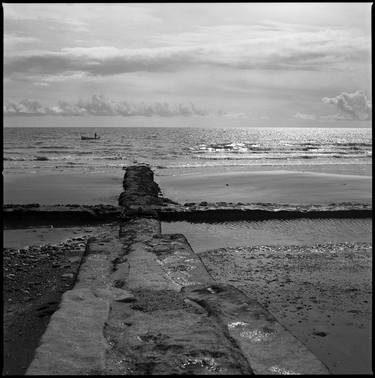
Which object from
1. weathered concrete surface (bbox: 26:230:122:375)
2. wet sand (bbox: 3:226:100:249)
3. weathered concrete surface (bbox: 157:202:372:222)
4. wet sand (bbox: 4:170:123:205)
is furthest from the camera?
wet sand (bbox: 4:170:123:205)

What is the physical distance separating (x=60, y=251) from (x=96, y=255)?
156 centimetres

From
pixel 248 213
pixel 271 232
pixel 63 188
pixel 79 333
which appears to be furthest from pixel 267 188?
pixel 79 333

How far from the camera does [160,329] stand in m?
4.61

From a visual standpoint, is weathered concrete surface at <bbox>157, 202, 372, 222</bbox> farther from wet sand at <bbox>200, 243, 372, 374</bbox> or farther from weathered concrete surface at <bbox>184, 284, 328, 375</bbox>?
weathered concrete surface at <bbox>184, 284, 328, 375</bbox>

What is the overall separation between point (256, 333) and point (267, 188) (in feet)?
49.7

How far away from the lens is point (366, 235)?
1072cm

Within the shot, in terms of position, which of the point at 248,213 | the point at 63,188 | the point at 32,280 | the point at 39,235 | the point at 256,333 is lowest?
the point at 32,280

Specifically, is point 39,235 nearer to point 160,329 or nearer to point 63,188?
point 160,329

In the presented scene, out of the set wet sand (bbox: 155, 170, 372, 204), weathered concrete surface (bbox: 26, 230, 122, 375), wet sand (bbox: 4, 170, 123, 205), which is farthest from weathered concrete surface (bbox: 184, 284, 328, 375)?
wet sand (bbox: 155, 170, 372, 204)

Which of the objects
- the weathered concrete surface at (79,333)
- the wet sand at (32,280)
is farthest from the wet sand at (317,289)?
the wet sand at (32,280)

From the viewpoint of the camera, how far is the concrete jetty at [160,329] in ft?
12.7

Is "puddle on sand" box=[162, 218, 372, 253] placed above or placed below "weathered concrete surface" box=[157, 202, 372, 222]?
below

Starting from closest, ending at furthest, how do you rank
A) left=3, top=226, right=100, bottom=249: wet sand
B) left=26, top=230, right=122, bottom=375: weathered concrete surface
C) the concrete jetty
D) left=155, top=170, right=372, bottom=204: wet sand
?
left=26, top=230, right=122, bottom=375: weathered concrete surface
the concrete jetty
left=3, top=226, right=100, bottom=249: wet sand
left=155, top=170, right=372, bottom=204: wet sand

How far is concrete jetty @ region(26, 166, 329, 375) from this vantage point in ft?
12.7
